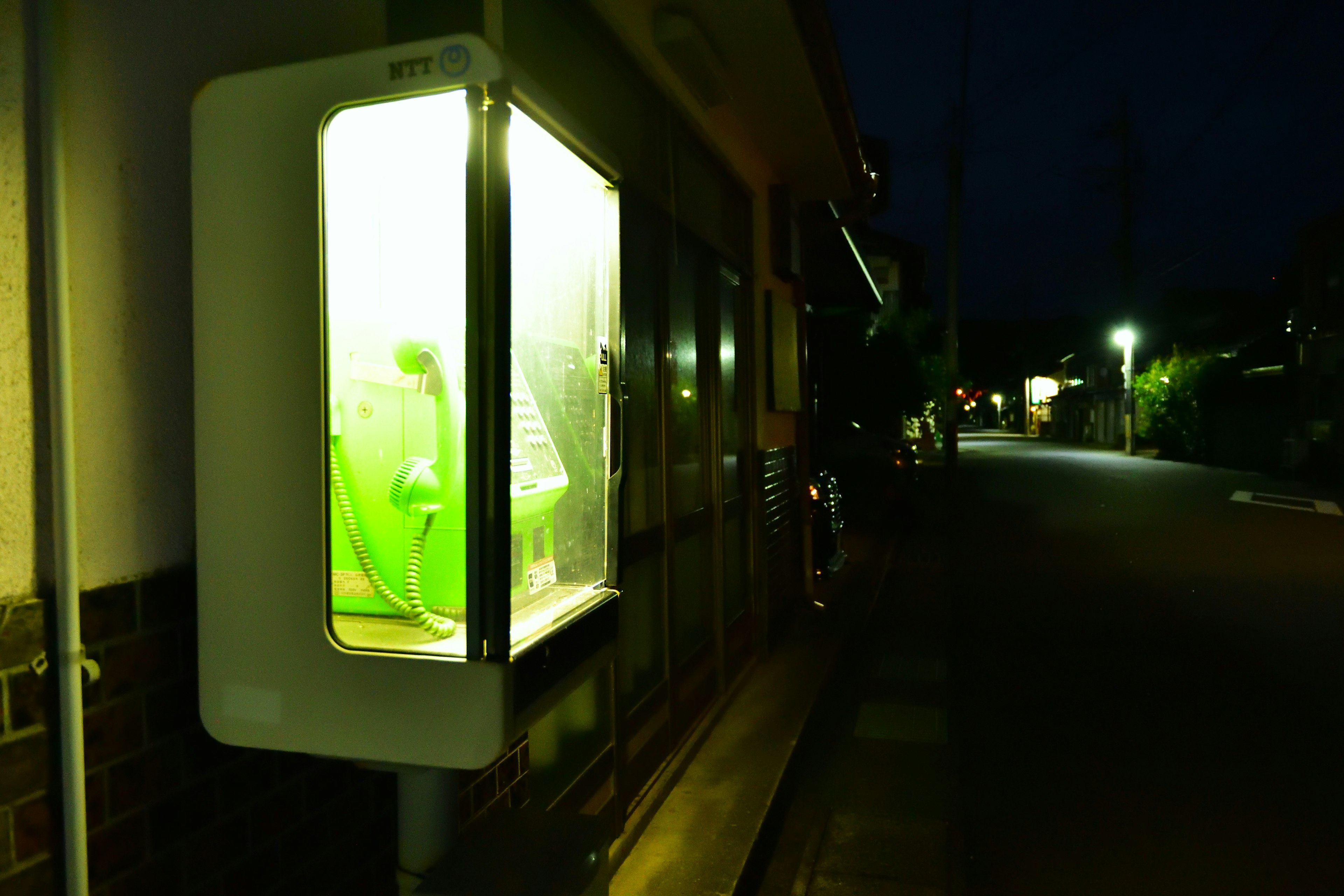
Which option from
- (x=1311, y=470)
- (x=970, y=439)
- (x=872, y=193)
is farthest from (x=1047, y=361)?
(x=872, y=193)

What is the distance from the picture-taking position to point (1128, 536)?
43.8 feet

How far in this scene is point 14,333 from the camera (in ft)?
5.19

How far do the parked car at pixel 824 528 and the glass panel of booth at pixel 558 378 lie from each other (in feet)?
21.7

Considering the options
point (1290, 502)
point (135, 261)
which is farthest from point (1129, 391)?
point (135, 261)

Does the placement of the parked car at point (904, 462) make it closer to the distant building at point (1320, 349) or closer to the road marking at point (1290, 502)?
the road marking at point (1290, 502)

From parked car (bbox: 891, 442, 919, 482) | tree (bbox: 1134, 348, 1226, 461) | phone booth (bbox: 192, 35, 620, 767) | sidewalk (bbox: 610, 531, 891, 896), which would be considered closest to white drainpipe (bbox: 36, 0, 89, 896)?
phone booth (bbox: 192, 35, 620, 767)

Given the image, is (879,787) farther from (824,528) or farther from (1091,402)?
(1091,402)

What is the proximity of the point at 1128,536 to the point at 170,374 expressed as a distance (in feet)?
45.2

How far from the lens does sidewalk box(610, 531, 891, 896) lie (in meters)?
3.57

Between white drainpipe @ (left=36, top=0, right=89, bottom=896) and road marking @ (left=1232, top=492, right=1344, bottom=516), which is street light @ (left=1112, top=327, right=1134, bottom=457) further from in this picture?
white drainpipe @ (left=36, top=0, right=89, bottom=896)

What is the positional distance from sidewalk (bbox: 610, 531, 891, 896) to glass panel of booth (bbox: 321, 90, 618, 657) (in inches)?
62.5

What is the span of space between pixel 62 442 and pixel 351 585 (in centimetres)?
69

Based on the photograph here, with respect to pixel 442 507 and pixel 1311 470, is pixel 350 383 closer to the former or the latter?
pixel 442 507

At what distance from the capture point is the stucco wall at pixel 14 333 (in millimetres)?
1569
